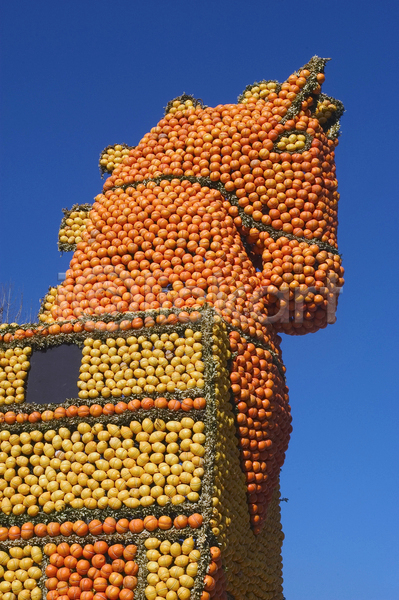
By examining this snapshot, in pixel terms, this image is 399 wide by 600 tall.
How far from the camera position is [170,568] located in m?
8.10

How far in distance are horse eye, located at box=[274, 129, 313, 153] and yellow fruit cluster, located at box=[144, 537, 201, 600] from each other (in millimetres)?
5424

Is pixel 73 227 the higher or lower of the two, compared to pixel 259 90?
lower

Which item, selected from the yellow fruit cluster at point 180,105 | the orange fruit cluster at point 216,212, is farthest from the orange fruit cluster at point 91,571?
the yellow fruit cluster at point 180,105

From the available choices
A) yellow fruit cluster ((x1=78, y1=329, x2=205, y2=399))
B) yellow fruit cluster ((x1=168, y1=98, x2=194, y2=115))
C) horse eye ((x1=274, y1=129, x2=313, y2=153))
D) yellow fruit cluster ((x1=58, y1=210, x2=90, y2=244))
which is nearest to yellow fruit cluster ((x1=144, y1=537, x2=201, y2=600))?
yellow fruit cluster ((x1=78, y1=329, x2=205, y2=399))

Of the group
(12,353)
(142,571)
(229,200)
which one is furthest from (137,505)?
(229,200)

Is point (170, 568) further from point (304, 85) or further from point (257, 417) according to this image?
point (304, 85)

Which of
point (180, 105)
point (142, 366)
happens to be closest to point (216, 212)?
point (180, 105)

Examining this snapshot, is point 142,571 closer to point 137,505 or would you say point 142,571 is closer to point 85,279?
point 137,505

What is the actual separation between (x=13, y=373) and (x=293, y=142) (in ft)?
16.1

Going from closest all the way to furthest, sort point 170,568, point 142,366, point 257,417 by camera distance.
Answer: point 170,568 < point 142,366 < point 257,417

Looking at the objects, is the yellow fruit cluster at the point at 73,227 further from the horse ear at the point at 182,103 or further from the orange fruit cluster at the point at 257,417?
the orange fruit cluster at the point at 257,417

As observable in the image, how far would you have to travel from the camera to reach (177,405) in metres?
8.73

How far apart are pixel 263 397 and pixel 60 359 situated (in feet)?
8.57

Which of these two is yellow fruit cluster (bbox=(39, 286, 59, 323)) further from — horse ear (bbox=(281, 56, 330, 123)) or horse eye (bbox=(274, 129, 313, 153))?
horse ear (bbox=(281, 56, 330, 123))
